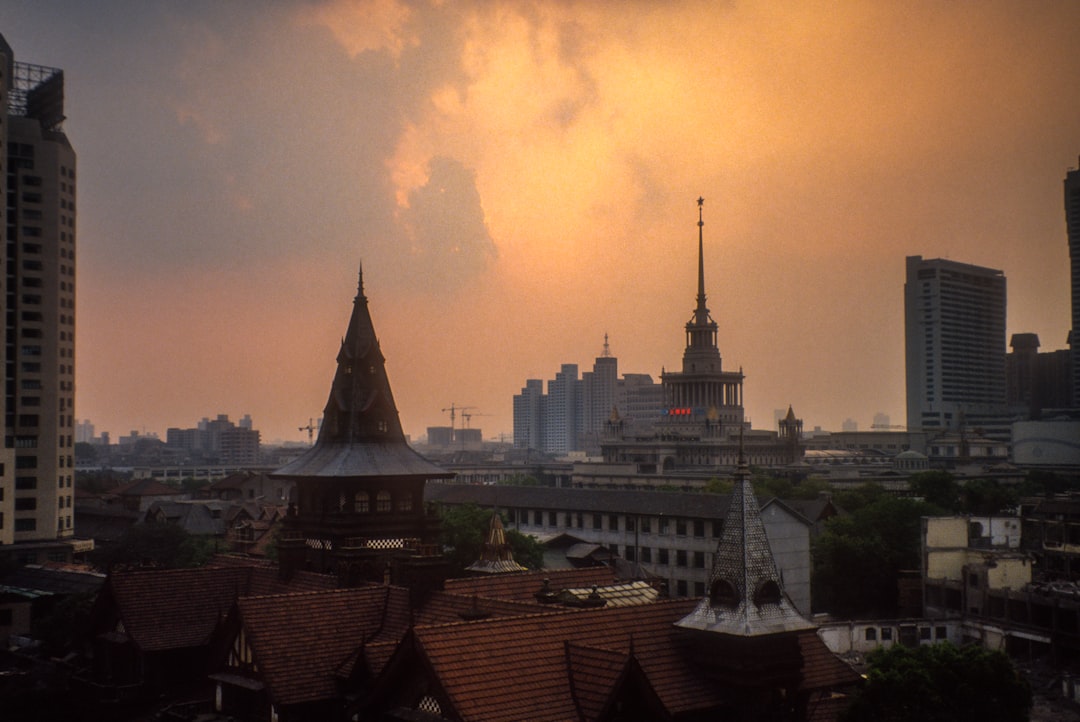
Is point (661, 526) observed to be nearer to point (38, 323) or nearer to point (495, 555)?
point (495, 555)

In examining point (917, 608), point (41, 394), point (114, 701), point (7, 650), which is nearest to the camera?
point (114, 701)

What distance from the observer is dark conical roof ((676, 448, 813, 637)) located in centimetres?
3547

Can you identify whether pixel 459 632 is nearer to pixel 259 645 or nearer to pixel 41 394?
pixel 259 645

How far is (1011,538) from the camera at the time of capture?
3853 inches

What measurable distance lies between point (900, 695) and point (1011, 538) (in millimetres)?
63840

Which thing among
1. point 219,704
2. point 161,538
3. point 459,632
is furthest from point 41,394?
point 459,632

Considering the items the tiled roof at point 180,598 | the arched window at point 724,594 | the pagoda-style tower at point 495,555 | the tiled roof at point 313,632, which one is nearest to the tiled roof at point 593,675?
the arched window at point 724,594

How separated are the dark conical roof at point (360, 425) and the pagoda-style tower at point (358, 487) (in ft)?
0.14

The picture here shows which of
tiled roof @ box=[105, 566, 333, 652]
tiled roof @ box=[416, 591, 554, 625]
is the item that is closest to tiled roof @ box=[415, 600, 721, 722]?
tiled roof @ box=[416, 591, 554, 625]

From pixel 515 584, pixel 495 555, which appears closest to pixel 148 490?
pixel 495 555

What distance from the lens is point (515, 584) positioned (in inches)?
1775

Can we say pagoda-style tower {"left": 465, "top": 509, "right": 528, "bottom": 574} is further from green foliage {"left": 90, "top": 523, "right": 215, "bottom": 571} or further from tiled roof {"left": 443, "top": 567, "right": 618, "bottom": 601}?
green foliage {"left": 90, "top": 523, "right": 215, "bottom": 571}

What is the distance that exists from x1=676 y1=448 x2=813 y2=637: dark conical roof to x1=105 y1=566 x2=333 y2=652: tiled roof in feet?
54.5

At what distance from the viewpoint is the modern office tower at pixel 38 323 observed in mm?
120875
